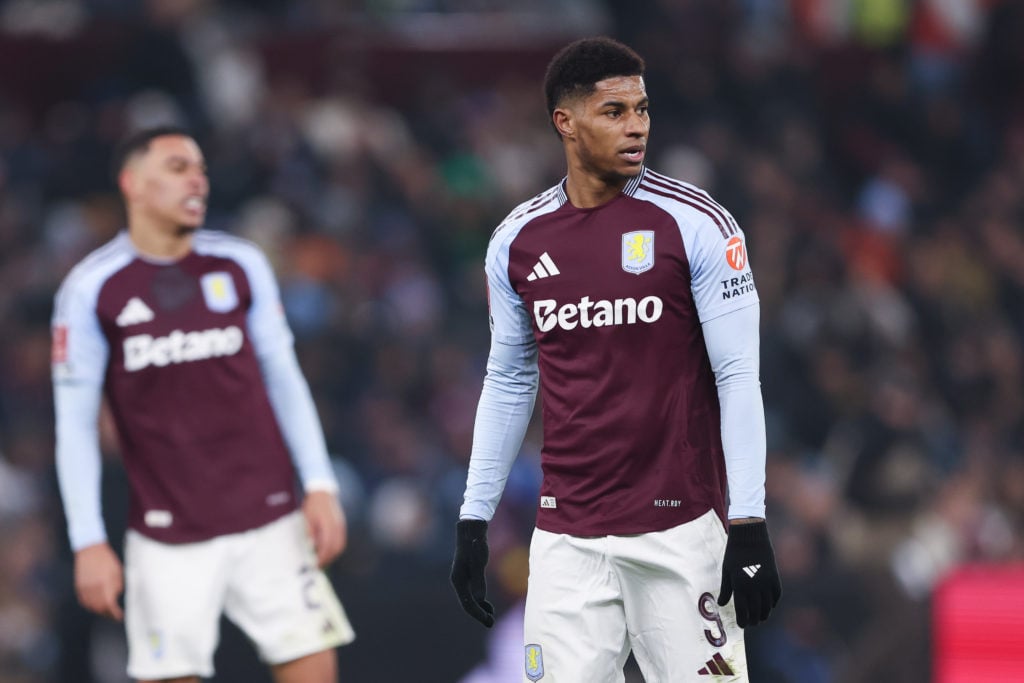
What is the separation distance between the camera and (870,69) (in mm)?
15039

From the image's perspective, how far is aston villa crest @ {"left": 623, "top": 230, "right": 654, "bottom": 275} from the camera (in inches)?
179

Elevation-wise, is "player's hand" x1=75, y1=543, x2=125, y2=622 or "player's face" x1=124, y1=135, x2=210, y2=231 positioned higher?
"player's face" x1=124, y1=135, x2=210, y2=231

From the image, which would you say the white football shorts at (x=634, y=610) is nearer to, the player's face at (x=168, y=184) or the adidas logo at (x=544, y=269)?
the adidas logo at (x=544, y=269)

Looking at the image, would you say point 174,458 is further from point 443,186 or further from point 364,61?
point 364,61

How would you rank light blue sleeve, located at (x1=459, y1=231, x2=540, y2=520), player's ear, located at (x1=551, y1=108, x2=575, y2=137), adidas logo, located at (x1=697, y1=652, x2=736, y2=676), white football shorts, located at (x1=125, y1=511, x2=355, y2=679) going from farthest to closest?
1. white football shorts, located at (x1=125, y1=511, x2=355, y2=679)
2. light blue sleeve, located at (x1=459, y1=231, x2=540, y2=520)
3. player's ear, located at (x1=551, y1=108, x2=575, y2=137)
4. adidas logo, located at (x1=697, y1=652, x2=736, y2=676)

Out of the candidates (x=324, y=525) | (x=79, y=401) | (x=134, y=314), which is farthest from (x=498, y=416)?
(x=79, y=401)

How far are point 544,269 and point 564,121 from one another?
417 millimetres

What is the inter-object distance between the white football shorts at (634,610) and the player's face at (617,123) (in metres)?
1.01

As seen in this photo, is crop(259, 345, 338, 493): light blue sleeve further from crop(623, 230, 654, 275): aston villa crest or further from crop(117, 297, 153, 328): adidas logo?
crop(623, 230, 654, 275): aston villa crest

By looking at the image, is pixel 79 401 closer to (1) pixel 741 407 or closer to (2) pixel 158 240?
(2) pixel 158 240

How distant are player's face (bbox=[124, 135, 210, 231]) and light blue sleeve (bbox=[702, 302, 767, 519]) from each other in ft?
7.57

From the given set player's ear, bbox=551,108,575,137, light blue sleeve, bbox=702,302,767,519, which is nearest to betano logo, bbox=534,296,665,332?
light blue sleeve, bbox=702,302,767,519

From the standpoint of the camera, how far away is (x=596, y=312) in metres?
4.58

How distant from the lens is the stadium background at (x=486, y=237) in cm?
899
